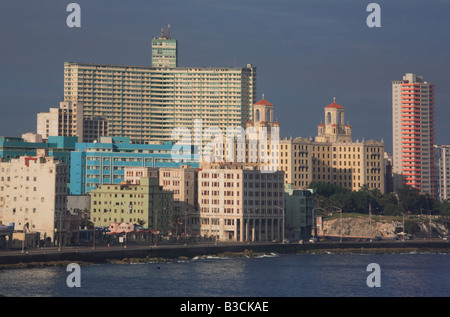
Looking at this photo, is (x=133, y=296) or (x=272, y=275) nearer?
(x=133, y=296)

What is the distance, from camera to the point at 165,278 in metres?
165

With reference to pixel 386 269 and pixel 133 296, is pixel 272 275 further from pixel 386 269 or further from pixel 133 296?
pixel 133 296

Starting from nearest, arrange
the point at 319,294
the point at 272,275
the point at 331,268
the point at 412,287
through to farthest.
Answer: the point at 319,294
the point at 412,287
the point at 272,275
the point at 331,268

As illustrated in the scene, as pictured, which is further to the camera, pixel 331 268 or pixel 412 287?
pixel 331 268

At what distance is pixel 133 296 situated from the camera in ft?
468

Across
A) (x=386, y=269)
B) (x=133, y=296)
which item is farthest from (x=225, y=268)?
(x=133, y=296)
